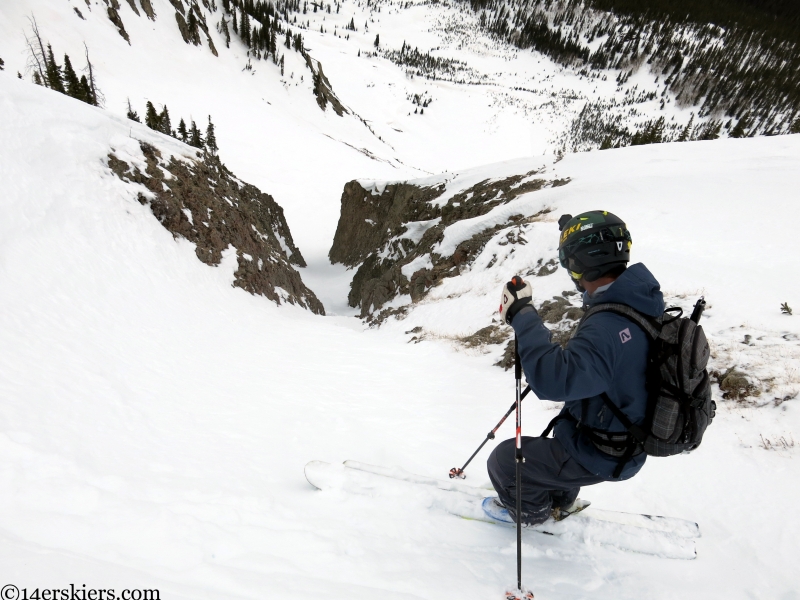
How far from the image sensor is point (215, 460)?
4441 mm

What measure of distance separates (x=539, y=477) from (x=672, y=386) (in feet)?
4.65

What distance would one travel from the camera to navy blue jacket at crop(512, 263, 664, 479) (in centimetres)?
227

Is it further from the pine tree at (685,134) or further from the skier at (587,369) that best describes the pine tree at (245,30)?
the skier at (587,369)

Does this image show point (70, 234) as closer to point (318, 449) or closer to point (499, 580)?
point (318, 449)

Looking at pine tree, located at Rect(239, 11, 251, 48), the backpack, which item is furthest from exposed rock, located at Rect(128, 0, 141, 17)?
the backpack

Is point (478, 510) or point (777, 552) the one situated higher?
point (777, 552)

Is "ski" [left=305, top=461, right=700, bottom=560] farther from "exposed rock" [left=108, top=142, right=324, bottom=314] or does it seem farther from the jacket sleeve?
"exposed rock" [left=108, top=142, right=324, bottom=314]

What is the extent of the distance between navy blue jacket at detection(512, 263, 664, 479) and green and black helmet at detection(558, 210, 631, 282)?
0.21m

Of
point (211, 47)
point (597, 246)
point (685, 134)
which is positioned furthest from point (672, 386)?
point (211, 47)

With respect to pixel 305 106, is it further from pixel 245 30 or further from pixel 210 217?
pixel 210 217

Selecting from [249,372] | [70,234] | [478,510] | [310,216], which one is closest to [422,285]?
[249,372]

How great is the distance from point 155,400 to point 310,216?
3549cm

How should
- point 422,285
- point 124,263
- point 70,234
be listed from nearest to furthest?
1. point 70,234
2. point 124,263
3. point 422,285

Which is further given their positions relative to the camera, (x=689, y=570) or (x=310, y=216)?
(x=310, y=216)
